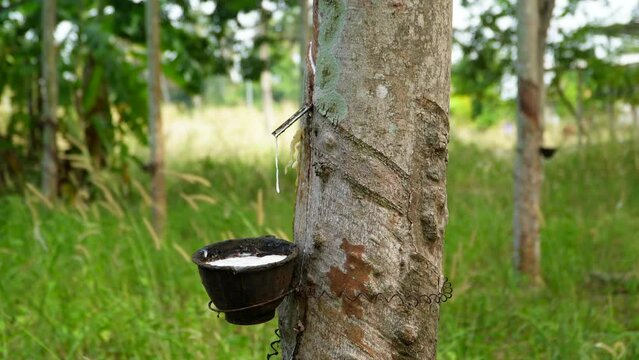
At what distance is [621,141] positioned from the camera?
7531mm

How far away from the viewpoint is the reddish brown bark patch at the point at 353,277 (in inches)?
52.8

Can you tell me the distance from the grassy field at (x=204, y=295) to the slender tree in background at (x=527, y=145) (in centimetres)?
20

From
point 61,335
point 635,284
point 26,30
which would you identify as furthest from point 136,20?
point 635,284

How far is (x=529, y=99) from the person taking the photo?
383 cm

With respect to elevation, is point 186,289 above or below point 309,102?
below

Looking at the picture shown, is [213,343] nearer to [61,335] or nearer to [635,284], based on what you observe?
[61,335]

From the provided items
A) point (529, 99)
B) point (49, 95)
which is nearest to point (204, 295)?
point (529, 99)

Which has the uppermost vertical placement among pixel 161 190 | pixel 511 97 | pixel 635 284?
pixel 511 97

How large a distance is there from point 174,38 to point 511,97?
388 centimetres

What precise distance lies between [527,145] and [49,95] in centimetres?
393

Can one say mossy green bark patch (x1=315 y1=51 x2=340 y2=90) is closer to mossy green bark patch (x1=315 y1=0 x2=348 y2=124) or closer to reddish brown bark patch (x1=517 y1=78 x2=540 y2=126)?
mossy green bark patch (x1=315 y1=0 x2=348 y2=124)

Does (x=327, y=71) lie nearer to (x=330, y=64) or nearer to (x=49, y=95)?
(x=330, y=64)

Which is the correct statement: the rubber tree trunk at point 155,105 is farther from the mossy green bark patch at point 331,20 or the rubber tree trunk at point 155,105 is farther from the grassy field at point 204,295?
the mossy green bark patch at point 331,20

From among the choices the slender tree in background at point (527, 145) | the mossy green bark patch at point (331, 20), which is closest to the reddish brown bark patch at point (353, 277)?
the mossy green bark patch at point (331, 20)
